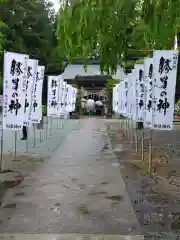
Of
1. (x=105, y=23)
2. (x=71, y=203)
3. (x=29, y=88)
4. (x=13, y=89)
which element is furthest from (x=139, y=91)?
(x=105, y=23)

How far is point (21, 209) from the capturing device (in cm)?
690

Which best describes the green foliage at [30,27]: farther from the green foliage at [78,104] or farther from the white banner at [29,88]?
the white banner at [29,88]

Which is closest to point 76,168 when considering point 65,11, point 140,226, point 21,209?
point 21,209

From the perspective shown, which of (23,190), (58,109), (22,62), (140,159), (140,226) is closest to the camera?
(140,226)

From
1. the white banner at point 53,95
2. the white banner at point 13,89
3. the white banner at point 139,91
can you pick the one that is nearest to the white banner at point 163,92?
the white banner at point 139,91

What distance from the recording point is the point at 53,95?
19734 millimetres

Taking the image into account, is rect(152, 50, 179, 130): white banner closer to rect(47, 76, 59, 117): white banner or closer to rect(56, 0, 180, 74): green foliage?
rect(56, 0, 180, 74): green foliage

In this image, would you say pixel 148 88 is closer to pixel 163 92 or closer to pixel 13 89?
pixel 163 92

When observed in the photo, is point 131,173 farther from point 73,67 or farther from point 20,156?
point 73,67

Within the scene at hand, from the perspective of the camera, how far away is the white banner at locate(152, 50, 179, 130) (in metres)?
10.0

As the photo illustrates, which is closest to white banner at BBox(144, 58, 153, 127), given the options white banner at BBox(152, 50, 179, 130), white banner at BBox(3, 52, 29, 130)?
white banner at BBox(152, 50, 179, 130)

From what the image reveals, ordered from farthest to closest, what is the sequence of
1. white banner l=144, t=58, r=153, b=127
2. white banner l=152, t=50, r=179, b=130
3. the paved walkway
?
white banner l=144, t=58, r=153, b=127, white banner l=152, t=50, r=179, b=130, the paved walkway

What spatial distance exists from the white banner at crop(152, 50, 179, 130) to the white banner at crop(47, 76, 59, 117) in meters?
9.38

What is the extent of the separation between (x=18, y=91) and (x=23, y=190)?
361 cm
